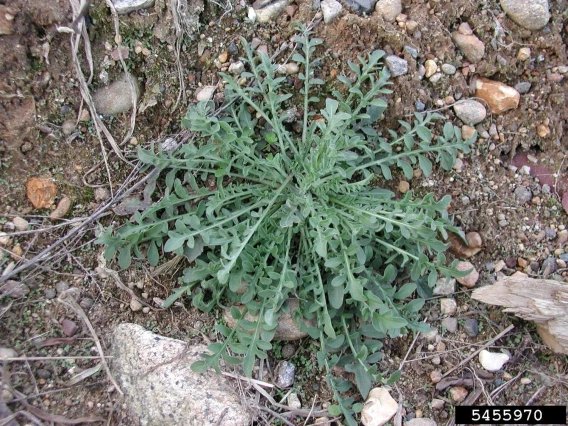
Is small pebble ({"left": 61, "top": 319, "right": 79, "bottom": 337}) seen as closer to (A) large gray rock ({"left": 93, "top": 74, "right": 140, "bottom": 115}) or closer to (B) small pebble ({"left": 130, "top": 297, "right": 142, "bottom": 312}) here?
(B) small pebble ({"left": 130, "top": 297, "right": 142, "bottom": 312})

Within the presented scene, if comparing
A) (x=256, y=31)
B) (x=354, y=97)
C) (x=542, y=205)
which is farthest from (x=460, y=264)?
(x=256, y=31)

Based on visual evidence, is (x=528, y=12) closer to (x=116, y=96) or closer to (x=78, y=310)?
(x=116, y=96)

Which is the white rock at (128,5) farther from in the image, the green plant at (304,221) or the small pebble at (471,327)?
the small pebble at (471,327)

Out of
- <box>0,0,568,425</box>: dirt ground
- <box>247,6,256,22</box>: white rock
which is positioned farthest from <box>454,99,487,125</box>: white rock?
<box>247,6,256,22</box>: white rock

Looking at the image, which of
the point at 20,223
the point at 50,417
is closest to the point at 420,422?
the point at 50,417

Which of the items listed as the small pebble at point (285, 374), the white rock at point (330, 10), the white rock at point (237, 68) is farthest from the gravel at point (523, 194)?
the white rock at point (237, 68)

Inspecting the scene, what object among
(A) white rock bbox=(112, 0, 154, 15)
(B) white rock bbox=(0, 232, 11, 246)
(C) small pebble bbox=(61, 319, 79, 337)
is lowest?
(C) small pebble bbox=(61, 319, 79, 337)
